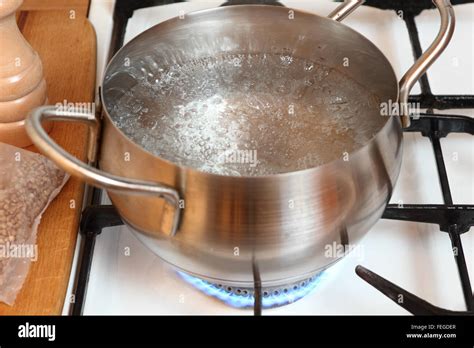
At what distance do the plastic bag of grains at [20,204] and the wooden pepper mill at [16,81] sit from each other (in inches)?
1.1

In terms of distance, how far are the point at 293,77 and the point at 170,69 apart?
0.12 m

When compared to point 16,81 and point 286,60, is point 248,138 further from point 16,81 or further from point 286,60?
point 16,81

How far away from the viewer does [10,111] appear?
2.22 ft

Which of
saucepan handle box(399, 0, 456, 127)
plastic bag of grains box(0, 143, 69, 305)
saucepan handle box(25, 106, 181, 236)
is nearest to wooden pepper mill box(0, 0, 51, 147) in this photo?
plastic bag of grains box(0, 143, 69, 305)

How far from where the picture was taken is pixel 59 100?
2.49ft

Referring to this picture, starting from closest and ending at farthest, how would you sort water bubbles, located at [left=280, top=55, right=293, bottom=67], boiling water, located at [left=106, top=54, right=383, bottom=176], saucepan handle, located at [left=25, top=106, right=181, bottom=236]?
1. saucepan handle, located at [left=25, top=106, right=181, bottom=236]
2. boiling water, located at [left=106, top=54, right=383, bottom=176]
3. water bubbles, located at [left=280, top=55, right=293, bottom=67]

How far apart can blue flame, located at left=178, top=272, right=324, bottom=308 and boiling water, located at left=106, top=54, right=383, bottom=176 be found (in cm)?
11

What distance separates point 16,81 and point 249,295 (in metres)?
0.30

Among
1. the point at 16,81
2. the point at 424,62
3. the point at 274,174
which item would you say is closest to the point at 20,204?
the point at 16,81

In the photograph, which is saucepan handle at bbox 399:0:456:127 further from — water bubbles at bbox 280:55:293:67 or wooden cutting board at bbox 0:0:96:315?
wooden cutting board at bbox 0:0:96:315

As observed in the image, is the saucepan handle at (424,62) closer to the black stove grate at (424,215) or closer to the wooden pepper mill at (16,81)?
the black stove grate at (424,215)

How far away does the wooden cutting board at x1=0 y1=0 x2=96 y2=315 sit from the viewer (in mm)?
587

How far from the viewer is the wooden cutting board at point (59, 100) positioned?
0.59 m
